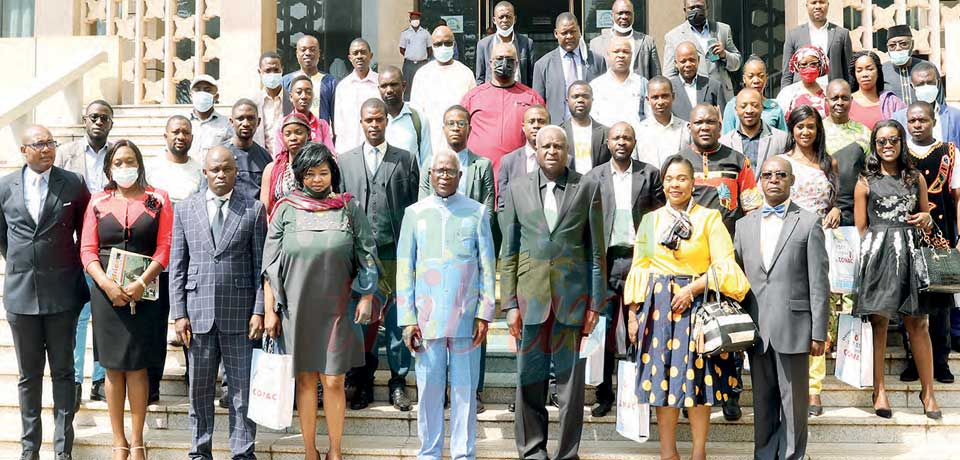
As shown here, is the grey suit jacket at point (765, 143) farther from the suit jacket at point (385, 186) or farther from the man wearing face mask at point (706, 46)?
the suit jacket at point (385, 186)

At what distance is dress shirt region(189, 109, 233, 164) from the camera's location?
300 inches

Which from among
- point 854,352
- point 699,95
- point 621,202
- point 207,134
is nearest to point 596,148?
point 621,202

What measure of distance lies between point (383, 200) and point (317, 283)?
975 mm

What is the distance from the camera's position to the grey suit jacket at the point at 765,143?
679cm

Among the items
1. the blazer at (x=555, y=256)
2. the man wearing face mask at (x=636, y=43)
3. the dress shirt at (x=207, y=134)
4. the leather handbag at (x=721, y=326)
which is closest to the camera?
the leather handbag at (x=721, y=326)

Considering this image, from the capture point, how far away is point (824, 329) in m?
5.77

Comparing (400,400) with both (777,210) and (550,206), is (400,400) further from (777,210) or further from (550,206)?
(777,210)

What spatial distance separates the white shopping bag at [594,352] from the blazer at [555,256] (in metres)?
0.13

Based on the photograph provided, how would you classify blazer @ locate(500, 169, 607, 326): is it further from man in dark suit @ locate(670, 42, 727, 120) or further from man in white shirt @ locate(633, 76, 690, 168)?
man in dark suit @ locate(670, 42, 727, 120)

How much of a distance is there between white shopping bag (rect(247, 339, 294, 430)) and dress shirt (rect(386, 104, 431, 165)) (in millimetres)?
2198

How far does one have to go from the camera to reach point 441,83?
327 inches

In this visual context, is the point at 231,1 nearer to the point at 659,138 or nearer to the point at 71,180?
the point at 71,180

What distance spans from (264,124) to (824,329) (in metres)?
4.65

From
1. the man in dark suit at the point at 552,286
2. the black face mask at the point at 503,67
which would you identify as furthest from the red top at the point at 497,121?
the man in dark suit at the point at 552,286
